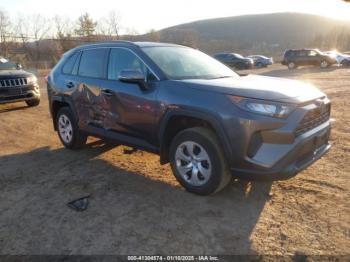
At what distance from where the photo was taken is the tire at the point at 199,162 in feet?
12.9

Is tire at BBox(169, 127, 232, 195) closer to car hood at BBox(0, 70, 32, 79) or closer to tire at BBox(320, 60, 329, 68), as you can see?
car hood at BBox(0, 70, 32, 79)

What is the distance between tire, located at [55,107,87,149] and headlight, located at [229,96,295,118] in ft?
10.8

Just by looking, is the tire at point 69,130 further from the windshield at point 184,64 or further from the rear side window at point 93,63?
the windshield at point 184,64

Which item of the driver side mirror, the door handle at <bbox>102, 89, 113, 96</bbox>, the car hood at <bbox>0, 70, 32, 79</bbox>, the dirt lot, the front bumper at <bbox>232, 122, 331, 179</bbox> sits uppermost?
the driver side mirror

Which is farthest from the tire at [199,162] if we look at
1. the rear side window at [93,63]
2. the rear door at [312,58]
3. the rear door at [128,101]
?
the rear door at [312,58]

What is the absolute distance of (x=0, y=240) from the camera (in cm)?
346

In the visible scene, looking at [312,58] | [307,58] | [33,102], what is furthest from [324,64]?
[33,102]

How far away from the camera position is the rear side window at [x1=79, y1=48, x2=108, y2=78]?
17.4ft

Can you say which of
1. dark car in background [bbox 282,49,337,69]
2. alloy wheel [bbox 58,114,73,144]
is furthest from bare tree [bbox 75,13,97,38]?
alloy wheel [bbox 58,114,73,144]

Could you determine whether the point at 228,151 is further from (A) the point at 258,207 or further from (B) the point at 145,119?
(B) the point at 145,119

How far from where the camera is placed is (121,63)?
16.5 ft

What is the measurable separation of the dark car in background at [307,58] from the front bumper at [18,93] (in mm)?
24118

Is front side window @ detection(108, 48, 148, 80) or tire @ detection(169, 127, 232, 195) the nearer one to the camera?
tire @ detection(169, 127, 232, 195)

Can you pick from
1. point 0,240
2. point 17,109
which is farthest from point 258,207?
point 17,109
